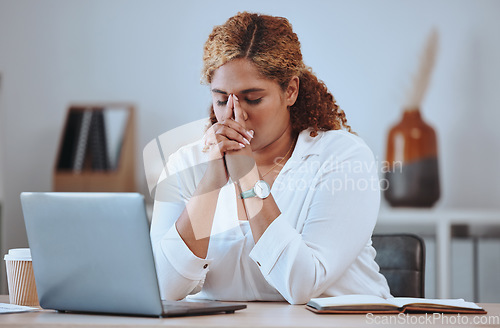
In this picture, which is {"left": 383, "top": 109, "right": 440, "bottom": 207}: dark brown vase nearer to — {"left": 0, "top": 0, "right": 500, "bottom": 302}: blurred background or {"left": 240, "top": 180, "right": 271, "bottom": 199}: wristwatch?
{"left": 0, "top": 0, "right": 500, "bottom": 302}: blurred background

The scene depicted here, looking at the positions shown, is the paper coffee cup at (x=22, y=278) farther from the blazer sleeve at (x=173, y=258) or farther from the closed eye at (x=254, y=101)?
the closed eye at (x=254, y=101)

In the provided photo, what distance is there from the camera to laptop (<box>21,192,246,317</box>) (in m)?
0.97

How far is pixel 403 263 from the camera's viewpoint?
1.64 m

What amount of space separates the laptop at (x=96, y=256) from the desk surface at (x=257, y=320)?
0.07ft

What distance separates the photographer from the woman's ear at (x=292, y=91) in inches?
64.4

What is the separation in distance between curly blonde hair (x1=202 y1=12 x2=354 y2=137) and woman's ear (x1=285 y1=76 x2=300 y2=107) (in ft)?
0.06

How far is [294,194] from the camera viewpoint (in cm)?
154

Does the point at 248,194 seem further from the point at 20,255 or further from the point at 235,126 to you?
the point at 20,255

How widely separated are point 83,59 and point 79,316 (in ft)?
7.57

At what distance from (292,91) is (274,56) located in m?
0.13

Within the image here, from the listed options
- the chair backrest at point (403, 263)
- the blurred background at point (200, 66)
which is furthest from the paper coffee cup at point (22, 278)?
the blurred background at point (200, 66)

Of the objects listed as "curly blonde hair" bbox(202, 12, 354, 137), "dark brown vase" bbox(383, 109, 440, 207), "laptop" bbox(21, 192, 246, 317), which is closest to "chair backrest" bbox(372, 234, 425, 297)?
"curly blonde hair" bbox(202, 12, 354, 137)

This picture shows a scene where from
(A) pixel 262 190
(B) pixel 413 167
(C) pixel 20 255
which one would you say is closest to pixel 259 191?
(A) pixel 262 190

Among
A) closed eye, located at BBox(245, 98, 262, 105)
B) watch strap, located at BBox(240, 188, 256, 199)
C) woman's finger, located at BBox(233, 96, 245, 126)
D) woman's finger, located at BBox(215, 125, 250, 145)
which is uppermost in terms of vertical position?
closed eye, located at BBox(245, 98, 262, 105)
